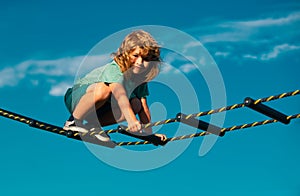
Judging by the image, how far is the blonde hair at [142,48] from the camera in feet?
26.7

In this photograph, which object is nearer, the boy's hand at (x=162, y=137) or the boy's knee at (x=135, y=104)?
→ the boy's hand at (x=162, y=137)

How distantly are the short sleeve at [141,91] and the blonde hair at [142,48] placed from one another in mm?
224

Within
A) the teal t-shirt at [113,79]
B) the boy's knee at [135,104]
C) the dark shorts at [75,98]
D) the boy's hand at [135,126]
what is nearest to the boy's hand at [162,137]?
the boy's hand at [135,126]

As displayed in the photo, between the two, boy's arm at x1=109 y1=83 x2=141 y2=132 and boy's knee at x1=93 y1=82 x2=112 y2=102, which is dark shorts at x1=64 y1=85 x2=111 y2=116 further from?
boy's arm at x1=109 y1=83 x2=141 y2=132

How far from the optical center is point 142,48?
810 centimetres

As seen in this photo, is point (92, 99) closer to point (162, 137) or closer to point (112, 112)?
point (112, 112)

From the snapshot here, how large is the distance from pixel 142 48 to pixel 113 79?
485mm

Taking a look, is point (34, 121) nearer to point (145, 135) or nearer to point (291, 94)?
point (145, 135)

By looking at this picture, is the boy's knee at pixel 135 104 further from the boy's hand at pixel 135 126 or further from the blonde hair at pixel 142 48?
the boy's hand at pixel 135 126

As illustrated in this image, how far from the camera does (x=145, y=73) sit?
834cm

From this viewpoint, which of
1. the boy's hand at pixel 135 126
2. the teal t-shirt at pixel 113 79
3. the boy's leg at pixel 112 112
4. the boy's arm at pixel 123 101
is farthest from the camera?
the boy's leg at pixel 112 112

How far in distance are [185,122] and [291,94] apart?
1.24 m

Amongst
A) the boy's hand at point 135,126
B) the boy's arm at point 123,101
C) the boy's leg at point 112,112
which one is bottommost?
the boy's hand at point 135,126

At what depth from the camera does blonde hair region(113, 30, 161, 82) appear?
813 centimetres
